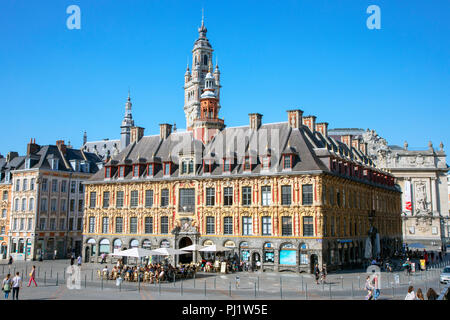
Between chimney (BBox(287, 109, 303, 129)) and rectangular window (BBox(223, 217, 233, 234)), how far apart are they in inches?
525

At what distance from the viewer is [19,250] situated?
65.1 metres

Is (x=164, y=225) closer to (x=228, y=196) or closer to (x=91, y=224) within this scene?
Answer: (x=228, y=196)

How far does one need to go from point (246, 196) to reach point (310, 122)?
1407 centimetres

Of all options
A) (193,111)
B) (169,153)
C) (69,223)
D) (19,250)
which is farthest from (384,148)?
(19,250)

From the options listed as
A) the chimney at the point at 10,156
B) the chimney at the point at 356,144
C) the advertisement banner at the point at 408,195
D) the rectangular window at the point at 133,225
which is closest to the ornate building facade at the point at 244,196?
the rectangular window at the point at 133,225

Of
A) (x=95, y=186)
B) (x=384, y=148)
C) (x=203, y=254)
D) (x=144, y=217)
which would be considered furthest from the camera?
(x=384, y=148)

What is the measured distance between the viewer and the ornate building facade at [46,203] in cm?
6488

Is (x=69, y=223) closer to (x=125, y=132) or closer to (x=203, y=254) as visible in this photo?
(x=125, y=132)

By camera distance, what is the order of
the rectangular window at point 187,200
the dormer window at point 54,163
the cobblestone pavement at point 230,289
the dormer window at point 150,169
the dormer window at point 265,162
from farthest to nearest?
the dormer window at point 54,163 → the dormer window at point 150,169 → the rectangular window at point 187,200 → the dormer window at point 265,162 → the cobblestone pavement at point 230,289

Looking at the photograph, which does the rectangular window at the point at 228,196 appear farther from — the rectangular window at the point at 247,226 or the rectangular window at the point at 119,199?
the rectangular window at the point at 119,199

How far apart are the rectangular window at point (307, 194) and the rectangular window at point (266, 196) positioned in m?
3.83

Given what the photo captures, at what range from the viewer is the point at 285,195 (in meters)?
45.6

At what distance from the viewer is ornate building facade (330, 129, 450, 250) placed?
102m
